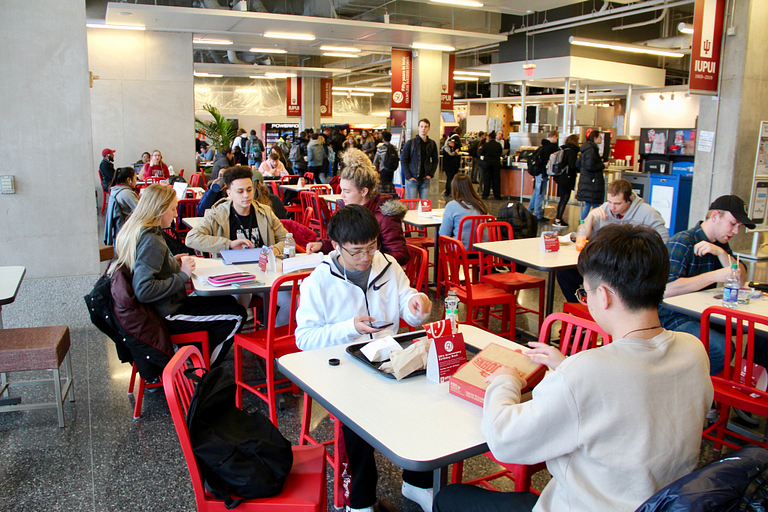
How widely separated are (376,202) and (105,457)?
7.07 ft

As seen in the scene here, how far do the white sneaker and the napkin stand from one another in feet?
2.32

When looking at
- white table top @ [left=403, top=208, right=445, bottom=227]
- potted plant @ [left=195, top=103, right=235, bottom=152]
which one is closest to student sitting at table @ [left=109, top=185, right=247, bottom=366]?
white table top @ [left=403, top=208, right=445, bottom=227]

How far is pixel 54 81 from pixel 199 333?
2970 millimetres

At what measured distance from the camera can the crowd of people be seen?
49.4 inches

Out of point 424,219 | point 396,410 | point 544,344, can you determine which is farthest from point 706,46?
point 396,410

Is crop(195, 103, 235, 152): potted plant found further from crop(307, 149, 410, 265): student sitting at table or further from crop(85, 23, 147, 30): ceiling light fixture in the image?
crop(307, 149, 410, 265): student sitting at table

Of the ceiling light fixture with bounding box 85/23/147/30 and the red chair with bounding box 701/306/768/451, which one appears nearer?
the red chair with bounding box 701/306/768/451

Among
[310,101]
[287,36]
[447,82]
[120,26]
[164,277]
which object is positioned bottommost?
[164,277]

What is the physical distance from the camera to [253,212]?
4.31 meters

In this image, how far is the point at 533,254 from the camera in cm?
420

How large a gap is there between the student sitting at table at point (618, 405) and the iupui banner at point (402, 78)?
11436mm

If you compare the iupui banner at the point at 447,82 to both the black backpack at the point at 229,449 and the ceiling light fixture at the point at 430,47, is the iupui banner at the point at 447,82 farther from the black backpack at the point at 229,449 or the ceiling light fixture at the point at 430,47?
the black backpack at the point at 229,449

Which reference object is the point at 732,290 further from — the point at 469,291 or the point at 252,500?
the point at 252,500

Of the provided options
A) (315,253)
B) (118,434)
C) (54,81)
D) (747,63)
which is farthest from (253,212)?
(747,63)
